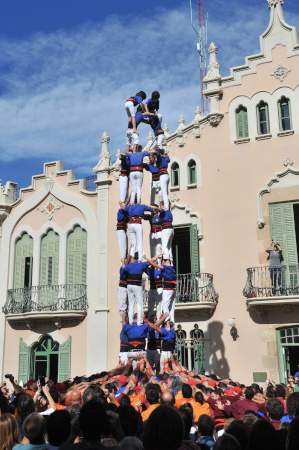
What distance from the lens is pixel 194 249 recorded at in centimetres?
1956

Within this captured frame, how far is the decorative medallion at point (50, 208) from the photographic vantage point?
75.5 feet

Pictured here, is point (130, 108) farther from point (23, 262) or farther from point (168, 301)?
point (23, 262)

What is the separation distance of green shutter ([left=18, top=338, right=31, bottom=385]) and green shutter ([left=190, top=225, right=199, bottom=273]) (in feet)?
26.9

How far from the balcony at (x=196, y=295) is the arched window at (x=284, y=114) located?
6411mm

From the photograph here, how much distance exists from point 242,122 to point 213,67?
2.63m

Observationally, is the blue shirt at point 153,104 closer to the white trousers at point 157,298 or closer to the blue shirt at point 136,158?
the blue shirt at point 136,158

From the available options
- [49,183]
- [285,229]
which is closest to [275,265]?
[285,229]

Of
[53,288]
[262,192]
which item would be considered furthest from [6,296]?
[262,192]

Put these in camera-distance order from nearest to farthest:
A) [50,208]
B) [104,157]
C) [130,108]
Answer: [130,108] → [104,157] → [50,208]

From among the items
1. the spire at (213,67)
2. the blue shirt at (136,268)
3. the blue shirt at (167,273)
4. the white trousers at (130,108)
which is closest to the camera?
the blue shirt at (136,268)

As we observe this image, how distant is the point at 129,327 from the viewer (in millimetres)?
14117

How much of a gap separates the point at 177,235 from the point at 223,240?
7.33 ft

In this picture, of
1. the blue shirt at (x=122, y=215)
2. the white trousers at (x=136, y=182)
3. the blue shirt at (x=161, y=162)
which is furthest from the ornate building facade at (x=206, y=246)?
the white trousers at (x=136, y=182)

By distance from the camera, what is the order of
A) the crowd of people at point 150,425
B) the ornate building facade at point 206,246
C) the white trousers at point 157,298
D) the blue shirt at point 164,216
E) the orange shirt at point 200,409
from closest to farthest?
the crowd of people at point 150,425, the orange shirt at point 200,409, the white trousers at point 157,298, the blue shirt at point 164,216, the ornate building facade at point 206,246
